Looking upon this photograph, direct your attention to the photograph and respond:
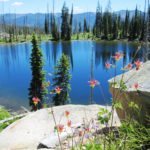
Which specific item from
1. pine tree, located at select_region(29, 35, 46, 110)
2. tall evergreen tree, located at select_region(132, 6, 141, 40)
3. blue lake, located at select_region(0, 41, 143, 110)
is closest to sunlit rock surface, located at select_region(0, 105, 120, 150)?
blue lake, located at select_region(0, 41, 143, 110)

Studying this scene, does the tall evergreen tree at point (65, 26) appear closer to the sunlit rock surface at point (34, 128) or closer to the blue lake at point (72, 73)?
the blue lake at point (72, 73)

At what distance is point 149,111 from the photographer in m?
4.50

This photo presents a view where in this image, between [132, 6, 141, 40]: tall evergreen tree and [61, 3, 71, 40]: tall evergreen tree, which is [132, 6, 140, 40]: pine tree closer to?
[132, 6, 141, 40]: tall evergreen tree

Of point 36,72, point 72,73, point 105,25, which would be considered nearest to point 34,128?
point 36,72

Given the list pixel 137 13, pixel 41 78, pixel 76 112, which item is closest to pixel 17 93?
pixel 41 78

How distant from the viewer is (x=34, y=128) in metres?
8.45

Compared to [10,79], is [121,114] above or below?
above

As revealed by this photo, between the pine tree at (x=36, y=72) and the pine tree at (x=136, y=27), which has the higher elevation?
the pine tree at (x=136, y=27)

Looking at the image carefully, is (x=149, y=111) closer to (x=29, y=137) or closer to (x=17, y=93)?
(x=29, y=137)

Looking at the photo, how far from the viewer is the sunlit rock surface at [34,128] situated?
23.6 ft

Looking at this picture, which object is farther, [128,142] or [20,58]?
[20,58]

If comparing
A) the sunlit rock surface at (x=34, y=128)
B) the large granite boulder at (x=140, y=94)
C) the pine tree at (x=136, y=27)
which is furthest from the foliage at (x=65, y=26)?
the large granite boulder at (x=140, y=94)

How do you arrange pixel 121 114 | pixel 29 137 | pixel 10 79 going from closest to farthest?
1. pixel 121 114
2. pixel 29 137
3. pixel 10 79

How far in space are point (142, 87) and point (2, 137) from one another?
4529mm
